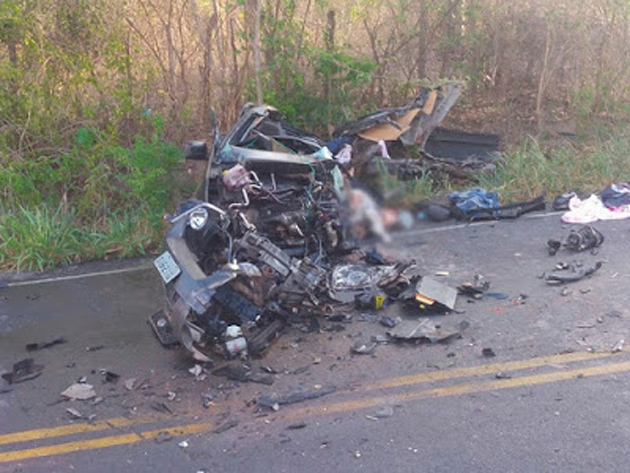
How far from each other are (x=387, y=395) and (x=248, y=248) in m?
1.72

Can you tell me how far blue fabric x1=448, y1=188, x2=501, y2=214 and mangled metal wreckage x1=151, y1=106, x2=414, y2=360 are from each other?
2713 millimetres

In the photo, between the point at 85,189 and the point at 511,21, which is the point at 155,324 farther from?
the point at 511,21

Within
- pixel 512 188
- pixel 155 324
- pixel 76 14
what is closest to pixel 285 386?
pixel 155 324

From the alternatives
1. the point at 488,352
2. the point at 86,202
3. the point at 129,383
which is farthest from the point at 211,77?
the point at 488,352

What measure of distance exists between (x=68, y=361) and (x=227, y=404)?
169 centimetres

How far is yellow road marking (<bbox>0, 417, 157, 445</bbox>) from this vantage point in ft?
16.1

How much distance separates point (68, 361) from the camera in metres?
6.16

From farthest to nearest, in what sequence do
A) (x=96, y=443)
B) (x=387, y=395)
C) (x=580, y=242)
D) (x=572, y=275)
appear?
(x=580, y=242) → (x=572, y=275) → (x=387, y=395) → (x=96, y=443)

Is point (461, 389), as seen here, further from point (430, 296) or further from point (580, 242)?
point (580, 242)

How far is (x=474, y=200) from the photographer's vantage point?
32.7 ft

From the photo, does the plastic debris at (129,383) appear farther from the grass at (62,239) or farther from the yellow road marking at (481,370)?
the grass at (62,239)

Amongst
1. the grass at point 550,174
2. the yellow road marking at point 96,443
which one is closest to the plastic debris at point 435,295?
the yellow road marking at point 96,443

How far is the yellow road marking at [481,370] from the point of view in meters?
5.39

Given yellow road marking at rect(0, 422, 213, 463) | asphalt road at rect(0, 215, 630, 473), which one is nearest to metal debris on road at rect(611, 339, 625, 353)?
asphalt road at rect(0, 215, 630, 473)
